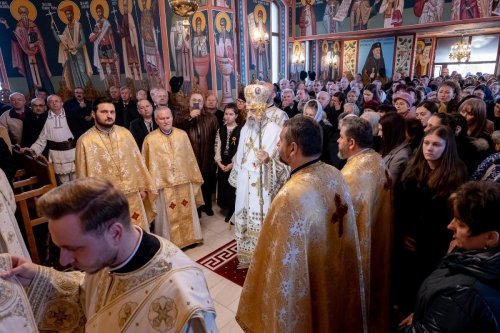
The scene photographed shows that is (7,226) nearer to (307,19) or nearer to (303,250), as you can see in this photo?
(303,250)

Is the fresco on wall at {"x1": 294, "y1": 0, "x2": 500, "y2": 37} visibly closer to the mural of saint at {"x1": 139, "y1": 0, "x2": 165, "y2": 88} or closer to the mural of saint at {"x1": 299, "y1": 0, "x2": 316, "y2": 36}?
the mural of saint at {"x1": 299, "y1": 0, "x2": 316, "y2": 36}

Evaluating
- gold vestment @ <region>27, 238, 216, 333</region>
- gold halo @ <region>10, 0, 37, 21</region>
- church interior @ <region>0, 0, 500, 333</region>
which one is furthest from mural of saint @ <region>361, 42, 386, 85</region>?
gold vestment @ <region>27, 238, 216, 333</region>

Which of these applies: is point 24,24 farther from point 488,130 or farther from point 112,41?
point 488,130

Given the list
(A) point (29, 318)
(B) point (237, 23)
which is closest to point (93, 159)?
(A) point (29, 318)

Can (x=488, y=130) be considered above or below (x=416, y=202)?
above

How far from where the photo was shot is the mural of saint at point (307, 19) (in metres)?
13.6

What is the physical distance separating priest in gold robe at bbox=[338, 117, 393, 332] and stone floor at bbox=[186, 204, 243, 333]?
128cm

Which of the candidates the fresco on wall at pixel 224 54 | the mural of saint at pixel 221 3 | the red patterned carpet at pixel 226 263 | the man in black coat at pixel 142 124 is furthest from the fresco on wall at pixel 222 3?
the red patterned carpet at pixel 226 263

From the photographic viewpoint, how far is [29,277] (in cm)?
137

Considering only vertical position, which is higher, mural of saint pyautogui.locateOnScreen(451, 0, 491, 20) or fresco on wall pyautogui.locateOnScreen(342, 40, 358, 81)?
mural of saint pyautogui.locateOnScreen(451, 0, 491, 20)

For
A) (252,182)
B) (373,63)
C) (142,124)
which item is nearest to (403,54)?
(373,63)

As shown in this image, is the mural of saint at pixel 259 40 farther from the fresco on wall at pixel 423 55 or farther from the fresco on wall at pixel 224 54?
the fresco on wall at pixel 423 55

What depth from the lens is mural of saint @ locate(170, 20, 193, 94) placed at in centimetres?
876

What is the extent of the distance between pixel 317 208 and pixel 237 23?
9401 millimetres
